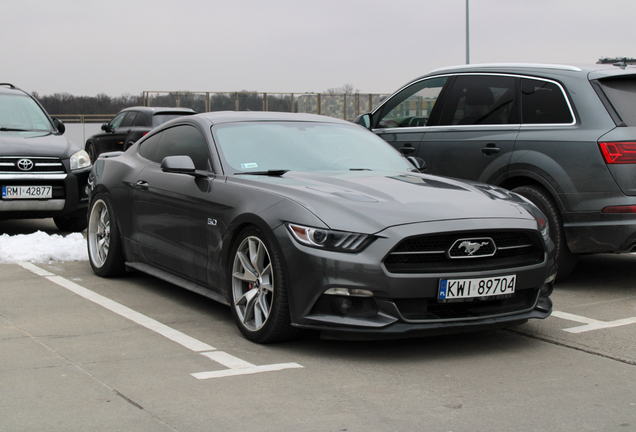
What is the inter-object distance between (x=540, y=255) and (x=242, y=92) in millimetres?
34117

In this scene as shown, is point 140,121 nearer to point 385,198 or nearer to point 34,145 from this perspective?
point 34,145

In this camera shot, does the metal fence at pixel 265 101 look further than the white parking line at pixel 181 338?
Yes

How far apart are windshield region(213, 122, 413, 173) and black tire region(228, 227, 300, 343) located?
2.62ft

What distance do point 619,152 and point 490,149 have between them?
124cm

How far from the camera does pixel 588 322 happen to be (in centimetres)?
541

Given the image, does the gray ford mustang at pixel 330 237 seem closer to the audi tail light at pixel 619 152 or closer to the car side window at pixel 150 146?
the car side window at pixel 150 146

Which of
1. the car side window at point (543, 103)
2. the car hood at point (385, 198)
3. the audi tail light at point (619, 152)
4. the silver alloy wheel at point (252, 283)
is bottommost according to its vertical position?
the silver alloy wheel at point (252, 283)

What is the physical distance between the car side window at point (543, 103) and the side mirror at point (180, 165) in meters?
3.14

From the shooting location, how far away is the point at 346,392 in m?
3.83

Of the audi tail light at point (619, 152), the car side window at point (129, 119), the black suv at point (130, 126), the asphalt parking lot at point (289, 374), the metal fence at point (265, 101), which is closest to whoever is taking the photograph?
the asphalt parking lot at point (289, 374)

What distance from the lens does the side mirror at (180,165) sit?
17.8 ft

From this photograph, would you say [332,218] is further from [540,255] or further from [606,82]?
[606,82]

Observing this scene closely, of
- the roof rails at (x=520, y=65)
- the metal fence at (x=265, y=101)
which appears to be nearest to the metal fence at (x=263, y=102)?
the metal fence at (x=265, y=101)

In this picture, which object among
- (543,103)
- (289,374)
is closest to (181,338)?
(289,374)
